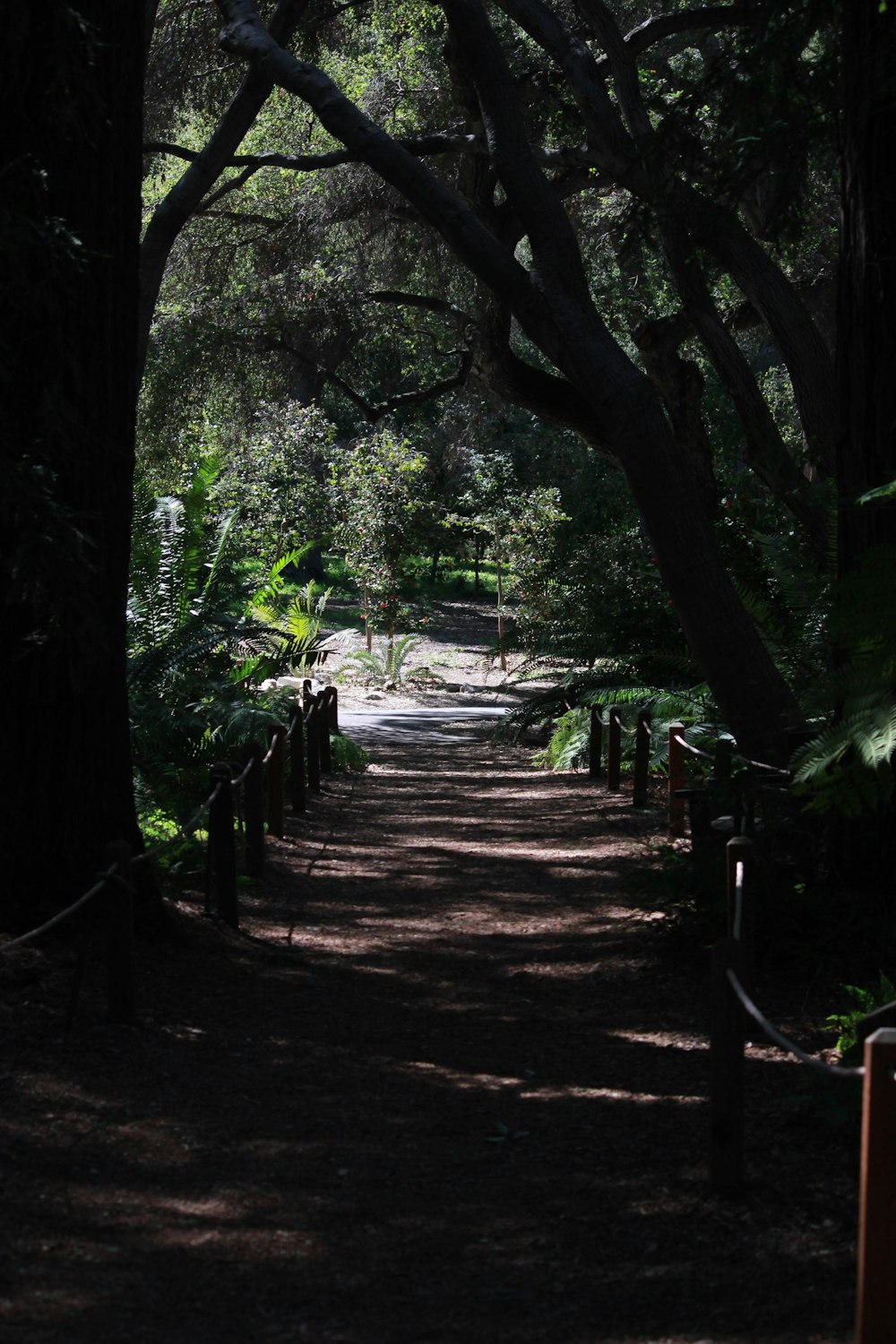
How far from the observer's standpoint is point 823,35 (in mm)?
12383

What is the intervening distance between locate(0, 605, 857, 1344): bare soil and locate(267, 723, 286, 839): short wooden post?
214 centimetres

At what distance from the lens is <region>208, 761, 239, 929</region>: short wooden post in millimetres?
8125

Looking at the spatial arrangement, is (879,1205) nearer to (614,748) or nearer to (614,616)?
(614,748)

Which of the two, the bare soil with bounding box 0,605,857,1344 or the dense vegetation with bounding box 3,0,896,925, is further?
the dense vegetation with bounding box 3,0,896,925

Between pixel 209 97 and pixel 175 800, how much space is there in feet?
30.6

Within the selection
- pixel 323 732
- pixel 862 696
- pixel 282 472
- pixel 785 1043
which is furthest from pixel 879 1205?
pixel 282 472

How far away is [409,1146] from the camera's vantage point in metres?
5.24

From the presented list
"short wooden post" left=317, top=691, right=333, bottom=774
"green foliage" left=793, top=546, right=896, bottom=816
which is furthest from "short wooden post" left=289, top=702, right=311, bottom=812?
"green foliage" left=793, top=546, right=896, bottom=816

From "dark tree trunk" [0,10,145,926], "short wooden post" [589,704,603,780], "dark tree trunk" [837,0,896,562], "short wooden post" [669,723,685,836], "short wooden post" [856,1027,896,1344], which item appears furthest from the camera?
"short wooden post" [589,704,603,780]

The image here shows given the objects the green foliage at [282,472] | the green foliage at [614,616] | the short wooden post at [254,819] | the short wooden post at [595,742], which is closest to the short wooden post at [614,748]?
the short wooden post at [595,742]

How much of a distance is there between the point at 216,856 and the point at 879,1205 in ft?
17.6

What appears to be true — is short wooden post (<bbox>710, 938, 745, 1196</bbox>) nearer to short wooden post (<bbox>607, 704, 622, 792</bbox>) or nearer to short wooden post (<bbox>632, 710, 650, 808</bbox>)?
short wooden post (<bbox>632, 710, 650, 808</bbox>)

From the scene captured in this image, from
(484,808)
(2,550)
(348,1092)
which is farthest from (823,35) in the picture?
(348,1092)

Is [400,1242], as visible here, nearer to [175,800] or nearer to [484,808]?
[175,800]
